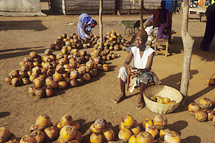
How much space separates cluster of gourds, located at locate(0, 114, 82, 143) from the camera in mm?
2857

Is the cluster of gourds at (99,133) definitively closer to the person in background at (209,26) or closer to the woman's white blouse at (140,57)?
the woman's white blouse at (140,57)

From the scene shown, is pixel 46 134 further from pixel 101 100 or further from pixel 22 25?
pixel 22 25

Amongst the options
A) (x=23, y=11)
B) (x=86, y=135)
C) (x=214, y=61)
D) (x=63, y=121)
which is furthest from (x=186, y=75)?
(x=23, y=11)

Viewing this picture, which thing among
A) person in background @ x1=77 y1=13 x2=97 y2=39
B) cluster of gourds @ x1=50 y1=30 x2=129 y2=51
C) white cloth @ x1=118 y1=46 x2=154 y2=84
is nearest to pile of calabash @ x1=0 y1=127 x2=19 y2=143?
white cloth @ x1=118 y1=46 x2=154 y2=84

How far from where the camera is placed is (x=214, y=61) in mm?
7117

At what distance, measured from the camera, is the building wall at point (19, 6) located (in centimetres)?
1527

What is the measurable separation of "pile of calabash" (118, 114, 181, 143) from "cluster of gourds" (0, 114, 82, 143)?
78cm

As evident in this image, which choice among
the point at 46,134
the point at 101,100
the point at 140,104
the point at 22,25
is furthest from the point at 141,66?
the point at 22,25

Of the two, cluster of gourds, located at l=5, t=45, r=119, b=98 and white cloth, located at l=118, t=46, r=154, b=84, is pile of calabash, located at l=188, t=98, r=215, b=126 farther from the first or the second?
cluster of gourds, located at l=5, t=45, r=119, b=98

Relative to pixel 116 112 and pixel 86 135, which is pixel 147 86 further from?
pixel 86 135

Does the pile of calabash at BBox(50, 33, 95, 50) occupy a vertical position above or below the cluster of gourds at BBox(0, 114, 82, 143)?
above

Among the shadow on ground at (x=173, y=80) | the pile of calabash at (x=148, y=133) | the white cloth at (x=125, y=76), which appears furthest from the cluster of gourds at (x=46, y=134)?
the shadow on ground at (x=173, y=80)

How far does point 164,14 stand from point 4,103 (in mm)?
6744

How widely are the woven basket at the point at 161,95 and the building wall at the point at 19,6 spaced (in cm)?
1488
